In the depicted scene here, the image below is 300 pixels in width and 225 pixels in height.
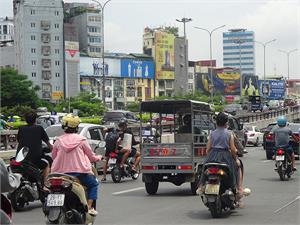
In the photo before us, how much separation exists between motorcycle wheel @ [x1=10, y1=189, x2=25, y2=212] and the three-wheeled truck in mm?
3339

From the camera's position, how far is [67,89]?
122 metres

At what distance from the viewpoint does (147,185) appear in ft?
49.1

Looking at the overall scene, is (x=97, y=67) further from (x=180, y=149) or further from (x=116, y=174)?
(x=180, y=149)

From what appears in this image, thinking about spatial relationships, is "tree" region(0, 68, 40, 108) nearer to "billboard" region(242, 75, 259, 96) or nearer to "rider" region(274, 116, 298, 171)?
"billboard" region(242, 75, 259, 96)

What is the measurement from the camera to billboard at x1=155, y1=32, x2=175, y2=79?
143125 mm

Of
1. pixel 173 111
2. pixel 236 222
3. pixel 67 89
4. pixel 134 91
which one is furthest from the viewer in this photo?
pixel 134 91

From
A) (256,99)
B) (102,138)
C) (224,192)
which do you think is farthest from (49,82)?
(224,192)

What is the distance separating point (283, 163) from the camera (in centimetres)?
1695

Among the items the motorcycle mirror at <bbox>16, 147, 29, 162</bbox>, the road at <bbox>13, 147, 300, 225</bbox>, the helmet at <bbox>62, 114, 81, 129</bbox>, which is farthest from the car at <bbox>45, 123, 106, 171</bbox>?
the helmet at <bbox>62, 114, 81, 129</bbox>

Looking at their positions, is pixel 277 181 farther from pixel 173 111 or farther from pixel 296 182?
pixel 173 111

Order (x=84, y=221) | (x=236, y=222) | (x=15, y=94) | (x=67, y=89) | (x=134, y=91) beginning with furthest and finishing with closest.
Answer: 1. (x=134, y=91)
2. (x=67, y=89)
3. (x=15, y=94)
4. (x=236, y=222)
5. (x=84, y=221)

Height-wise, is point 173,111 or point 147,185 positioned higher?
point 173,111

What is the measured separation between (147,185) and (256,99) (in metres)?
73.5

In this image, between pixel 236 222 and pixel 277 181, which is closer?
pixel 236 222
